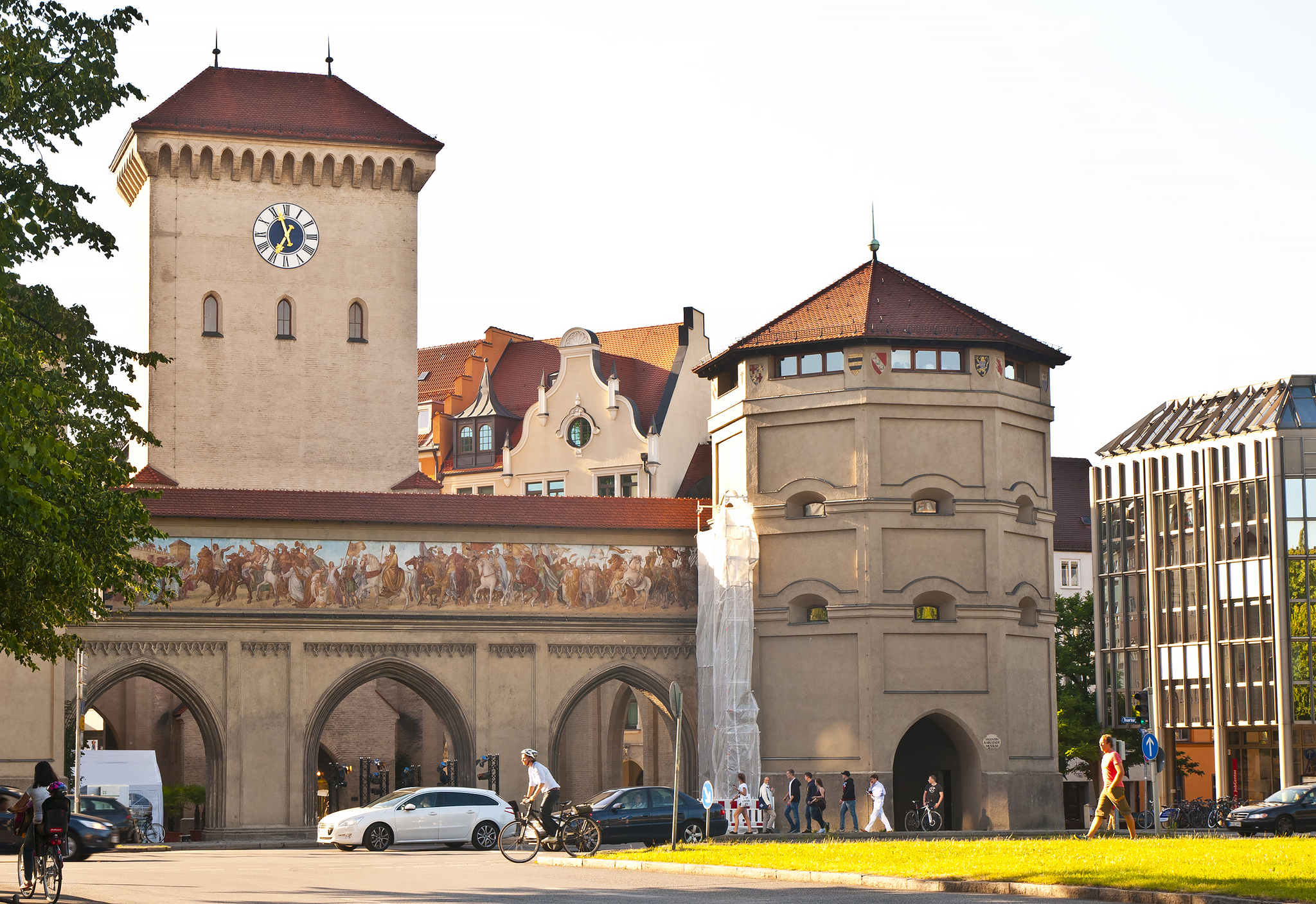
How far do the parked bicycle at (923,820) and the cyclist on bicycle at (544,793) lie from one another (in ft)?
54.6

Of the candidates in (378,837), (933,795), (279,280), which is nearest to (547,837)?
(378,837)

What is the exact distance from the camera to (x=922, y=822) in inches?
1677

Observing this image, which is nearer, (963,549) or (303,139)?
(963,549)

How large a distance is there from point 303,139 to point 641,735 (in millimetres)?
25785

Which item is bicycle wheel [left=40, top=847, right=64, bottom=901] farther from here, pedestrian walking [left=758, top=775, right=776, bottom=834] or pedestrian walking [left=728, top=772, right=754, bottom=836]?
pedestrian walking [left=758, top=775, right=776, bottom=834]

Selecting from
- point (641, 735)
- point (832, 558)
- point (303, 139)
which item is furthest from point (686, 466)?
point (832, 558)

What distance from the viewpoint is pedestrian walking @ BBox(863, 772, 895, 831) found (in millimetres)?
40375

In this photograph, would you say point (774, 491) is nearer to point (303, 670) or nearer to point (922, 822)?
point (922, 822)

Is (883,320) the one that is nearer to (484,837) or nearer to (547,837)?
(484,837)

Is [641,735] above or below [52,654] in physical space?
below

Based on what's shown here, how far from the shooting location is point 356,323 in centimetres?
5678

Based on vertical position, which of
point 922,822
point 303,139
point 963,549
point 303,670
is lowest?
point 922,822

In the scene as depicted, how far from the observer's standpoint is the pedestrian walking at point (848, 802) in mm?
40719

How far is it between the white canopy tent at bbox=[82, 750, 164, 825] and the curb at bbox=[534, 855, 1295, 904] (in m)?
18.3
